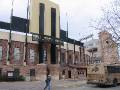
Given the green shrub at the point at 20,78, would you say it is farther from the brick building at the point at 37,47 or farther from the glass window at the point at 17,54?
the glass window at the point at 17,54

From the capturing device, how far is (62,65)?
2798 inches

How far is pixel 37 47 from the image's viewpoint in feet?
214

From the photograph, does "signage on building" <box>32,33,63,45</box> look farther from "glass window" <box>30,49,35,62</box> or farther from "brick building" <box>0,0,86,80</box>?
"glass window" <box>30,49,35,62</box>

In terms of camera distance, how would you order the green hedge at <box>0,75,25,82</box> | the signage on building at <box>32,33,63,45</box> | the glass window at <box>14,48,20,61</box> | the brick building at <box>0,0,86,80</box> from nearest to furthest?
the green hedge at <box>0,75,25,82</box>
the brick building at <box>0,0,86,80</box>
the glass window at <box>14,48,20,61</box>
the signage on building at <box>32,33,63,45</box>

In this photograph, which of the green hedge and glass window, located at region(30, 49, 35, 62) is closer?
the green hedge

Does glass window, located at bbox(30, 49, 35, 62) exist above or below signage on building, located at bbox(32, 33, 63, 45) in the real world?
below

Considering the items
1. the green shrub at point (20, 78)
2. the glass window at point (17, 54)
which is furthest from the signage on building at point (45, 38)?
the green shrub at point (20, 78)

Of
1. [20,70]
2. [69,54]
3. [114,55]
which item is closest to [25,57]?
[20,70]

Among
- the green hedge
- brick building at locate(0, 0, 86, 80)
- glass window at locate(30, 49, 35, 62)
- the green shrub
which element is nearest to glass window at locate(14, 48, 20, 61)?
brick building at locate(0, 0, 86, 80)

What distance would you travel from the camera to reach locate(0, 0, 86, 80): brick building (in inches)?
2354

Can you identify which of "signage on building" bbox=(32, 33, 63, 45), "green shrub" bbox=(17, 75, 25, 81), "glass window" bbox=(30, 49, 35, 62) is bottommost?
"green shrub" bbox=(17, 75, 25, 81)

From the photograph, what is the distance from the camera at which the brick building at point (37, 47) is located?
59781 mm

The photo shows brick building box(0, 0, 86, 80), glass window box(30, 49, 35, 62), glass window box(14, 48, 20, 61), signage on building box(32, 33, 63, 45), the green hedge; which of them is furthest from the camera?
glass window box(30, 49, 35, 62)

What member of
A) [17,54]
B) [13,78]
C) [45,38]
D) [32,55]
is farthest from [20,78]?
[45,38]
